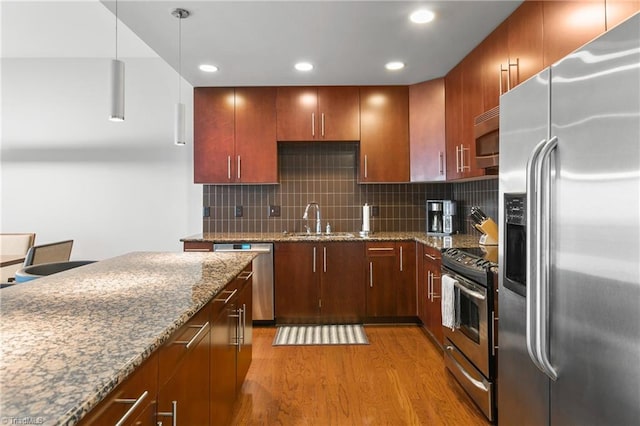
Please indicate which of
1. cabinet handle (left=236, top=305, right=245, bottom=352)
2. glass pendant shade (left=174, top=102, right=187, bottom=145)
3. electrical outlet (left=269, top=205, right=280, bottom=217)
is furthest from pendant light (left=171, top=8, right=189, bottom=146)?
electrical outlet (left=269, top=205, right=280, bottom=217)

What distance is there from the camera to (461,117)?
127 inches

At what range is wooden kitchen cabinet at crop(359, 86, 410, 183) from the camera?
397 centimetres

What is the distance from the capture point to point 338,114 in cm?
396

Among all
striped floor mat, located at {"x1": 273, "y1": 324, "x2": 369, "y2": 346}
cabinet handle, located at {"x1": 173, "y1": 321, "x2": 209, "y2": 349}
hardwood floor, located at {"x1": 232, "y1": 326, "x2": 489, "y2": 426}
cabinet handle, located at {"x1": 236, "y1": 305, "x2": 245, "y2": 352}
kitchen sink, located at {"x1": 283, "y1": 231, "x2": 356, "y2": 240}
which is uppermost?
kitchen sink, located at {"x1": 283, "y1": 231, "x2": 356, "y2": 240}

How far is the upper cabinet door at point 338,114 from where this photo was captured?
3957 mm

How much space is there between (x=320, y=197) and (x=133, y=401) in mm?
3510

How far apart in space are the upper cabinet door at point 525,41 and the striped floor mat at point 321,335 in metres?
2.31

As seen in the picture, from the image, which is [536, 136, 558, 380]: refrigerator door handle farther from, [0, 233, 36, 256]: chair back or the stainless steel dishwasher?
[0, 233, 36, 256]: chair back

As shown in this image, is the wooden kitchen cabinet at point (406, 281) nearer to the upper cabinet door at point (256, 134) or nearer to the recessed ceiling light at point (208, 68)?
the upper cabinet door at point (256, 134)

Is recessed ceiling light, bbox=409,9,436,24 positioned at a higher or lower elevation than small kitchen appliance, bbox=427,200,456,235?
higher

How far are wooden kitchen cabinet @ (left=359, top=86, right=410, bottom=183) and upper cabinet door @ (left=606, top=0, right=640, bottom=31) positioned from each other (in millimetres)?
2510

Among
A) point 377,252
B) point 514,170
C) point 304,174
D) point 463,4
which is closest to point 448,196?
point 377,252

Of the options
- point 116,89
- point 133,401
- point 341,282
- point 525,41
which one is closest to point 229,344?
point 133,401

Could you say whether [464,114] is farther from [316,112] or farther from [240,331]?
[240,331]
